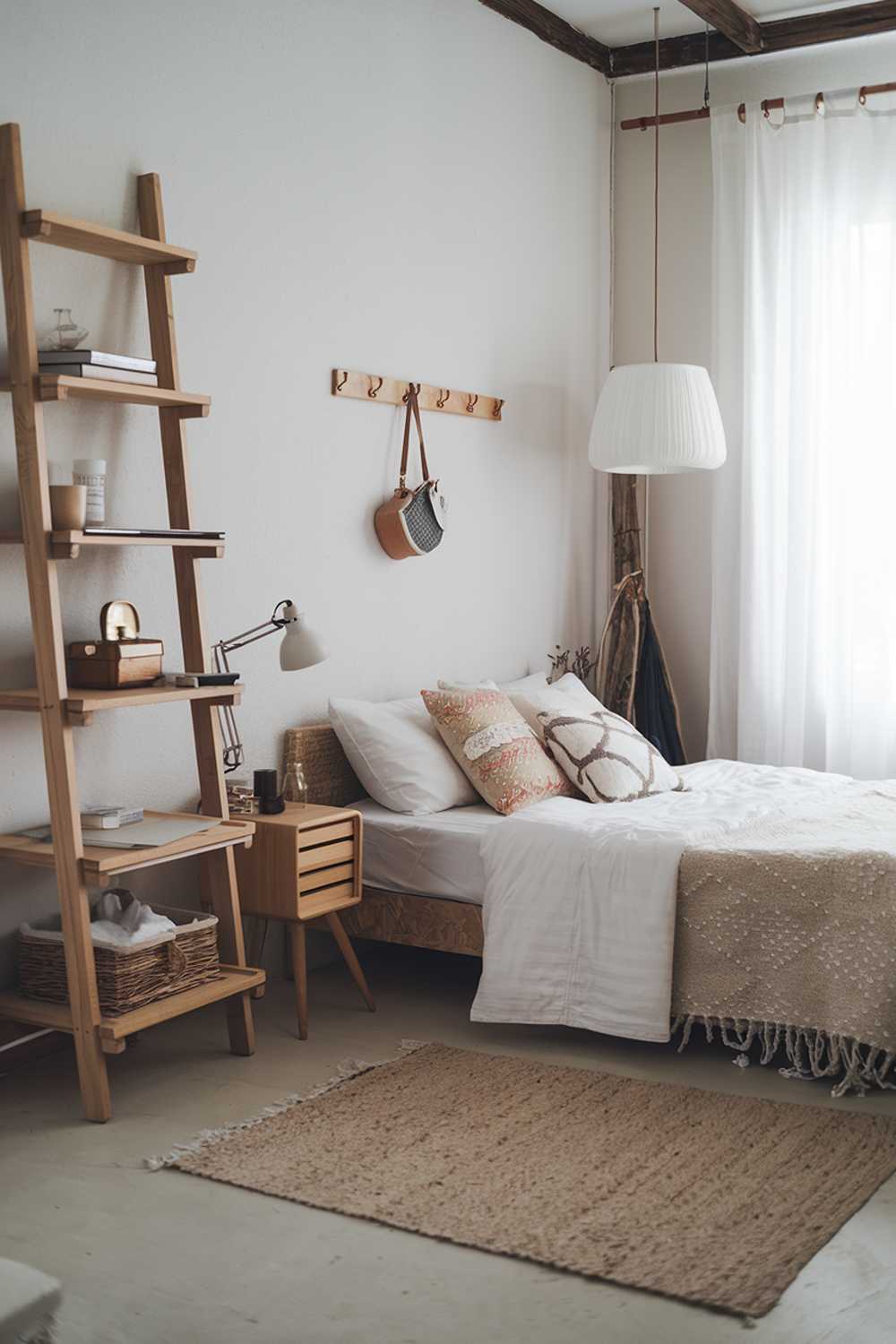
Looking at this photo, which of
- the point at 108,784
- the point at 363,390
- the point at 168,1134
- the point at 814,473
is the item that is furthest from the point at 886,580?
the point at 168,1134

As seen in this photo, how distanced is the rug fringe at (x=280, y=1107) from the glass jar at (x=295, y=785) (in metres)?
0.70

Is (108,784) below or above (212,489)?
below

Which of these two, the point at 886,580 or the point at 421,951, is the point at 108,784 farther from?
the point at 886,580

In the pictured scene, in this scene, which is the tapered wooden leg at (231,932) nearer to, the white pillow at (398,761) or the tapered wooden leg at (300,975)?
the tapered wooden leg at (300,975)

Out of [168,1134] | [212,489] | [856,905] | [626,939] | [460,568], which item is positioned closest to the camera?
[168,1134]

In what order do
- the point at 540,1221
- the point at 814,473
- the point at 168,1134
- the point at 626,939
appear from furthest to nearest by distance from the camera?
the point at 814,473, the point at 626,939, the point at 168,1134, the point at 540,1221

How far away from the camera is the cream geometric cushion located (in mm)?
3982

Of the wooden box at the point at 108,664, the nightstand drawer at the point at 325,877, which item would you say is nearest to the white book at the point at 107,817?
the wooden box at the point at 108,664

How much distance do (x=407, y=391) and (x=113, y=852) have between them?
1.95m

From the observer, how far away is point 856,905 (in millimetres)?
3061

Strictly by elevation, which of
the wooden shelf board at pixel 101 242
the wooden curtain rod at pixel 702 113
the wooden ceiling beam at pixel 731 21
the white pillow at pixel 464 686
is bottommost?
the white pillow at pixel 464 686

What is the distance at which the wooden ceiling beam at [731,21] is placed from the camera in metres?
4.60

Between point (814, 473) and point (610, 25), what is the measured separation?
1800 mm

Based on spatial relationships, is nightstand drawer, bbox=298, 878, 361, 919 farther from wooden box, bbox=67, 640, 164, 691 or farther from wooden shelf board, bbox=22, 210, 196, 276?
wooden shelf board, bbox=22, 210, 196, 276
